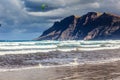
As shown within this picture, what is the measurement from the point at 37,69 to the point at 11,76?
11.6 feet

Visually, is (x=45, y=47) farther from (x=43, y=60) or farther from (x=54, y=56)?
(x=43, y=60)

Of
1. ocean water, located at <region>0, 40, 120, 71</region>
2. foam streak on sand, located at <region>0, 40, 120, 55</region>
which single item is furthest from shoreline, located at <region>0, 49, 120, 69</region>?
foam streak on sand, located at <region>0, 40, 120, 55</region>

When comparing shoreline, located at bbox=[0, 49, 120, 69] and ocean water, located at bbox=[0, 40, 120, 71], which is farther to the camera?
ocean water, located at bbox=[0, 40, 120, 71]

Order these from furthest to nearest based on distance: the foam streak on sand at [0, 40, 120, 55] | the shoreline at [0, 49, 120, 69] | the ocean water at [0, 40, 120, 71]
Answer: the foam streak on sand at [0, 40, 120, 55]
the ocean water at [0, 40, 120, 71]
the shoreline at [0, 49, 120, 69]

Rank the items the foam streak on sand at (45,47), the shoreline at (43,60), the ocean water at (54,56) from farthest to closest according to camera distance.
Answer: the foam streak on sand at (45,47) → the ocean water at (54,56) → the shoreline at (43,60)

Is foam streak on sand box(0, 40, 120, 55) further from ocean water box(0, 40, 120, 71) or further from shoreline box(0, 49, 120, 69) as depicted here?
shoreline box(0, 49, 120, 69)

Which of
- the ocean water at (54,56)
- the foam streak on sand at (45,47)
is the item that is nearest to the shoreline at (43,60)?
the ocean water at (54,56)

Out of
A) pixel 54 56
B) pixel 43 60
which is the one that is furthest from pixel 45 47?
pixel 43 60

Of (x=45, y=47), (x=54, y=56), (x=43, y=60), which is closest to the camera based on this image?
(x=43, y=60)

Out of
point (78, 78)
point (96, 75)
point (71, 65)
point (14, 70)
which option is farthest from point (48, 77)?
point (71, 65)

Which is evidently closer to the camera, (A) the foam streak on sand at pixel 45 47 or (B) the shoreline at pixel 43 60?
(B) the shoreline at pixel 43 60

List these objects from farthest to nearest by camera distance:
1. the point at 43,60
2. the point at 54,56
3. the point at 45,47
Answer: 1. the point at 45,47
2. the point at 54,56
3. the point at 43,60

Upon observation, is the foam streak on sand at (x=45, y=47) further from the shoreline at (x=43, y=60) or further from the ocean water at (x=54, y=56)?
the shoreline at (x=43, y=60)

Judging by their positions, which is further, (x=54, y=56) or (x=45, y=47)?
(x=45, y=47)
